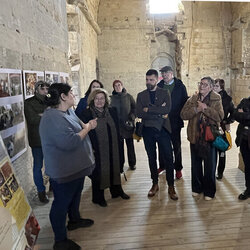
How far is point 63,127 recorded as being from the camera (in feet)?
7.04

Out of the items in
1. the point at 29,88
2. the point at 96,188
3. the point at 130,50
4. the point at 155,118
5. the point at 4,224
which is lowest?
the point at 96,188

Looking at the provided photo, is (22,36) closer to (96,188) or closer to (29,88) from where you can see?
(29,88)

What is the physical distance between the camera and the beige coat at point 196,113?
3314 millimetres

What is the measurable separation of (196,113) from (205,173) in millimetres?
873

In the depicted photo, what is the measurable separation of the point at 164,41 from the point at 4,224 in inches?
581

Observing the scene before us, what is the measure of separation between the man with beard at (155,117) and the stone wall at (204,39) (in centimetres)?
1137

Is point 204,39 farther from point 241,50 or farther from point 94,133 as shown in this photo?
point 94,133

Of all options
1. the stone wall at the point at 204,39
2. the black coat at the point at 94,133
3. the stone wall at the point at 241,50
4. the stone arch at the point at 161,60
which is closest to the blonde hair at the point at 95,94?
the black coat at the point at 94,133

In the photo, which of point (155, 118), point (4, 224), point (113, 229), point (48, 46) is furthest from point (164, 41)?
point (4, 224)

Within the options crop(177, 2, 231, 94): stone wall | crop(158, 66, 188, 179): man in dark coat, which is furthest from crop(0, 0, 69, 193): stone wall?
crop(177, 2, 231, 94): stone wall

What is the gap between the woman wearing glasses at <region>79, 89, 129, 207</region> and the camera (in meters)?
3.17

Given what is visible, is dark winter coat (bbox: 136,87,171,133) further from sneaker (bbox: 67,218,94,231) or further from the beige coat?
sneaker (bbox: 67,218,94,231)

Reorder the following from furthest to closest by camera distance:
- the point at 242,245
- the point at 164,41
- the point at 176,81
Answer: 1. the point at 164,41
2. the point at 176,81
3. the point at 242,245

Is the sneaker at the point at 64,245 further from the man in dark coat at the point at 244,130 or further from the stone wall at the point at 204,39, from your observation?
the stone wall at the point at 204,39
